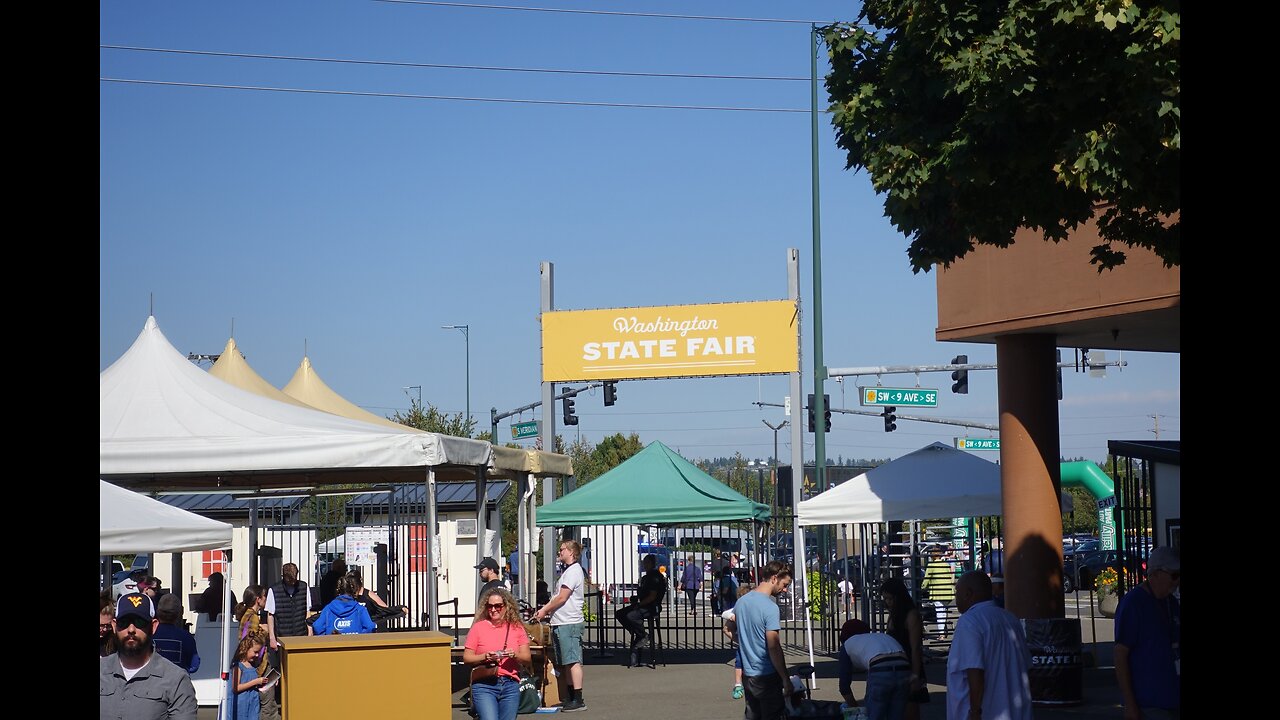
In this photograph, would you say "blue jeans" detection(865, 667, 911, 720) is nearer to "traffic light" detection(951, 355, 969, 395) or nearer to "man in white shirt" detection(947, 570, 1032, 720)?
"man in white shirt" detection(947, 570, 1032, 720)

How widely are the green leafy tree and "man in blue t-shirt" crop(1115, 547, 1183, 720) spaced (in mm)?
2224

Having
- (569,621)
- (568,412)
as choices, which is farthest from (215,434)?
(568,412)

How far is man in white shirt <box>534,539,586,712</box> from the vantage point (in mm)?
14805

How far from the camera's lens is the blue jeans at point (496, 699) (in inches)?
382

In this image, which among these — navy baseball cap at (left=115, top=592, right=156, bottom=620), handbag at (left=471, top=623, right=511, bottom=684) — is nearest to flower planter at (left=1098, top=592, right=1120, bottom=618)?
navy baseball cap at (left=115, top=592, right=156, bottom=620)

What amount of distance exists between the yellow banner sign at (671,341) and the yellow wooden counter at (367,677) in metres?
16.5

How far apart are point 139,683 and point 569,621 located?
8.01 metres

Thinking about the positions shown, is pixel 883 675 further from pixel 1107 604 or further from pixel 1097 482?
pixel 1097 482

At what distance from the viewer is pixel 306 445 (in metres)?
12.9

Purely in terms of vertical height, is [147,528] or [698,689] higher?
[147,528]

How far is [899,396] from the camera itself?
35094 millimetres
